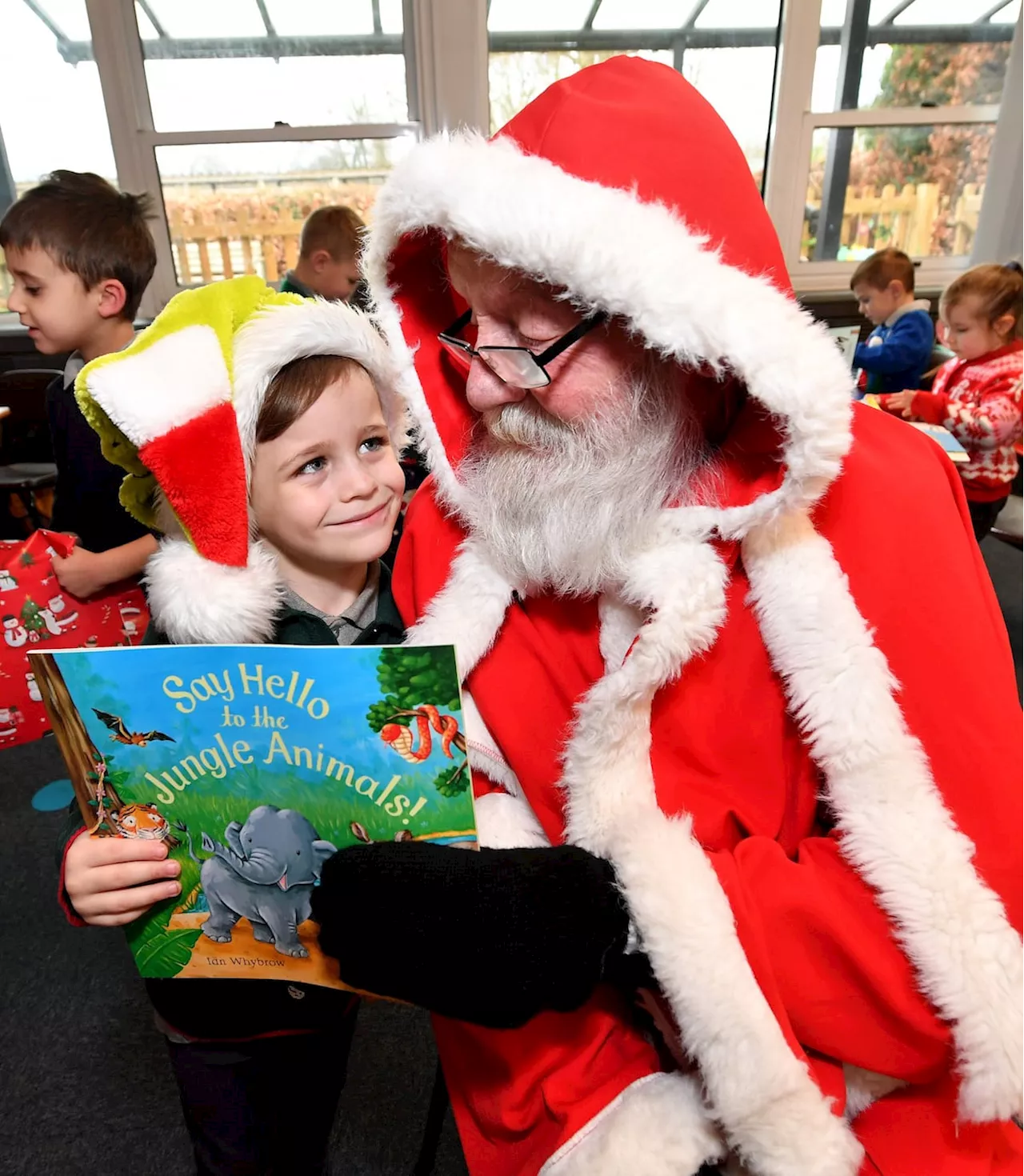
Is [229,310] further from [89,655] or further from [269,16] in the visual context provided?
[269,16]

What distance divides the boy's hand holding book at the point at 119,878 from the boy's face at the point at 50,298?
1.37 m

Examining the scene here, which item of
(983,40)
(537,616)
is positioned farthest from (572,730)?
(983,40)

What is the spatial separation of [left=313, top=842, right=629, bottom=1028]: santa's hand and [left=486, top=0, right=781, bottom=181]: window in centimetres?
427

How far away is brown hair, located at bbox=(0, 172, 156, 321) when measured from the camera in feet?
5.71

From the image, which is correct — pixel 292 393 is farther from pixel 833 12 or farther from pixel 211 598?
pixel 833 12

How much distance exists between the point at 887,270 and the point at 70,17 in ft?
13.3

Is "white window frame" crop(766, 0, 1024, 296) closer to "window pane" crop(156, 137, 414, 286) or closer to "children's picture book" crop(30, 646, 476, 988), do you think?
"window pane" crop(156, 137, 414, 286)

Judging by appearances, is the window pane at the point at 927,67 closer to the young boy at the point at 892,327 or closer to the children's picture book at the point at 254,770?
the young boy at the point at 892,327

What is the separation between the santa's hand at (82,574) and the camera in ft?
4.77

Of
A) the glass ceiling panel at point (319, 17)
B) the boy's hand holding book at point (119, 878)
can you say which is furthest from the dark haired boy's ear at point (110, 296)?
the glass ceiling panel at point (319, 17)

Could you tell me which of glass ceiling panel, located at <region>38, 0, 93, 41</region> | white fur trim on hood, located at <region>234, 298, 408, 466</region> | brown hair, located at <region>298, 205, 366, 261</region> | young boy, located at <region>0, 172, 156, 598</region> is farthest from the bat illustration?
glass ceiling panel, located at <region>38, 0, 93, 41</region>

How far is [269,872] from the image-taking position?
2.57ft

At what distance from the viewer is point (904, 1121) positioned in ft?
2.45

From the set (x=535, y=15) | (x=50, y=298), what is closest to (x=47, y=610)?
(x=50, y=298)
